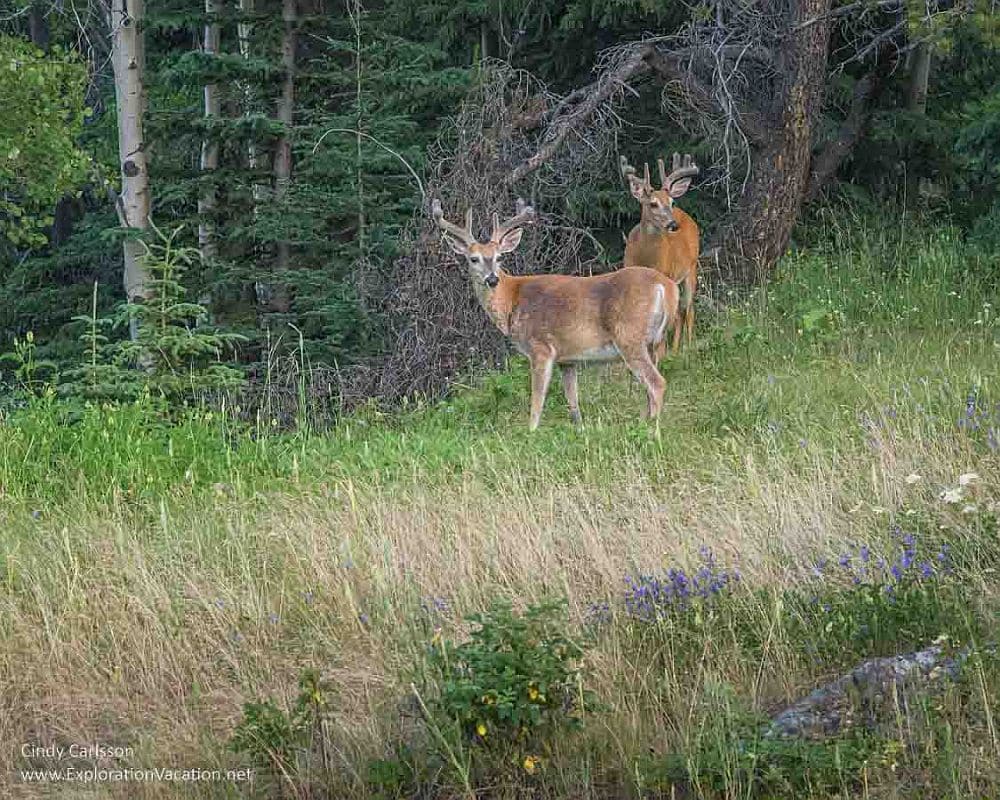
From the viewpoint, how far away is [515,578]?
231 inches

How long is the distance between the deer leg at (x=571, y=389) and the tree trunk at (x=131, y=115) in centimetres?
837

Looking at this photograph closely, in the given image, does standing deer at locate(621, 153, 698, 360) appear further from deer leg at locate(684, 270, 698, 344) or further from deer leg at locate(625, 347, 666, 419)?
deer leg at locate(625, 347, 666, 419)

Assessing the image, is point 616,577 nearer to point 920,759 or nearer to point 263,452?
point 920,759

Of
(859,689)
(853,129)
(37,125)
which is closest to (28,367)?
(859,689)

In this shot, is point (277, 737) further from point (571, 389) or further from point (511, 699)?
point (571, 389)

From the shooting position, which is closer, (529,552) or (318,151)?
(529,552)

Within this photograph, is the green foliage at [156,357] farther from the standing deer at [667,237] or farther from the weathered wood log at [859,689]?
the weathered wood log at [859,689]

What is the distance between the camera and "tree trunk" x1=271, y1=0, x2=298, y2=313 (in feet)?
52.8

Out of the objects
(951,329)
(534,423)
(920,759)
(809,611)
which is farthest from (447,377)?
(920,759)

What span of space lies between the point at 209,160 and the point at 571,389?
1137cm

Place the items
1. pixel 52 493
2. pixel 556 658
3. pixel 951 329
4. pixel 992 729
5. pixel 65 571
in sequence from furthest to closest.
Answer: pixel 951 329 → pixel 52 493 → pixel 65 571 → pixel 556 658 → pixel 992 729

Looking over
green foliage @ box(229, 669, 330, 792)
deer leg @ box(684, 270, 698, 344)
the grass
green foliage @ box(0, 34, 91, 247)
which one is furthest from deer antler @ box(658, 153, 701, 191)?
green foliage @ box(229, 669, 330, 792)

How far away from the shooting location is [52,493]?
8375mm

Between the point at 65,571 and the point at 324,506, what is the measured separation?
60.8 inches
